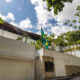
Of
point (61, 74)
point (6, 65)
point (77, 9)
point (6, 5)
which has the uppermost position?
point (77, 9)

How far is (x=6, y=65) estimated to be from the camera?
686 cm

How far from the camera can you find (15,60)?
761cm

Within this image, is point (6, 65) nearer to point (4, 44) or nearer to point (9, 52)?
point (9, 52)

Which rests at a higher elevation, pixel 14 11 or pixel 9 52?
pixel 14 11

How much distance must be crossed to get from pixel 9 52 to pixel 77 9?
35.1ft

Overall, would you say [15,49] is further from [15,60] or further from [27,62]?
[27,62]

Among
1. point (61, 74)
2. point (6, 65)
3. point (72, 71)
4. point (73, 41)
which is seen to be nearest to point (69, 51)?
point (73, 41)

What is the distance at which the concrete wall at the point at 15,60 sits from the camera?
6730 mm

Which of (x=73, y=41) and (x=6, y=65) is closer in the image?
(x=6, y=65)

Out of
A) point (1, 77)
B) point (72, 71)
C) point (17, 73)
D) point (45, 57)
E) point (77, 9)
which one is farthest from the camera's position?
point (72, 71)

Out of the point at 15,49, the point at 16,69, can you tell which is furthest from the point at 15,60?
the point at 15,49

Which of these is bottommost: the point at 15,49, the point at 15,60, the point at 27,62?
the point at 27,62

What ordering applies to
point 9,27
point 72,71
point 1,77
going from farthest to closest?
point 9,27 < point 72,71 < point 1,77

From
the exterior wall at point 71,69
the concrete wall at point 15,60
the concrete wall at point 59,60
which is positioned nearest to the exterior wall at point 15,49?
the concrete wall at point 15,60
